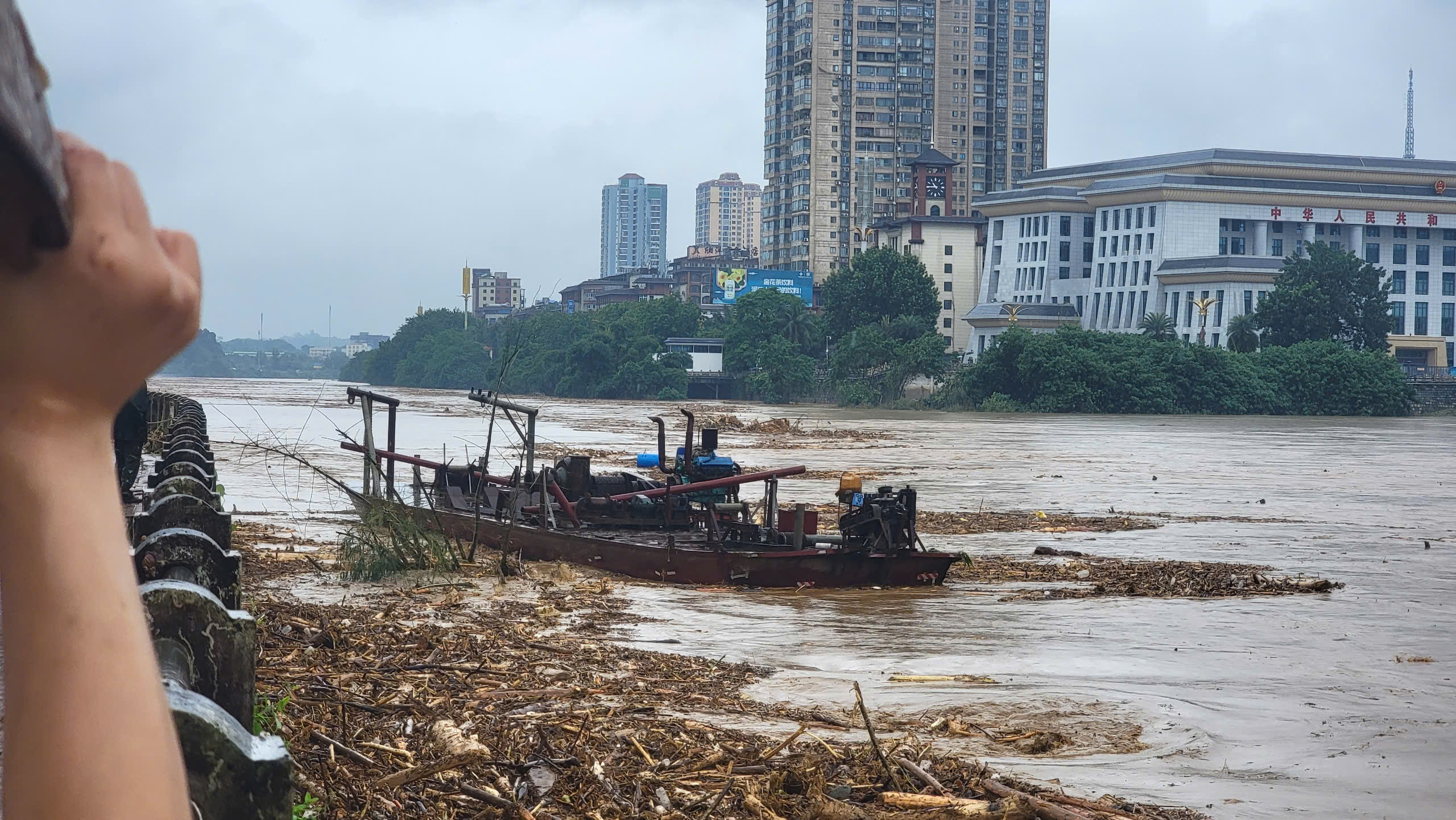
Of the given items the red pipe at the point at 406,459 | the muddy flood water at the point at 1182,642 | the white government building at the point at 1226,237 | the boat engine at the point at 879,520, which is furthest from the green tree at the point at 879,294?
the boat engine at the point at 879,520

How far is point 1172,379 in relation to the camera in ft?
278

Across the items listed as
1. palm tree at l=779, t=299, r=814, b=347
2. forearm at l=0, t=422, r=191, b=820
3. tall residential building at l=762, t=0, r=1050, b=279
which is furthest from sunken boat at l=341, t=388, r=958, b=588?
tall residential building at l=762, t=0, r=1050, b=279

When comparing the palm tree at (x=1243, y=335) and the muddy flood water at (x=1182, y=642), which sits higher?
the palm tree at (x=1243, y=335)

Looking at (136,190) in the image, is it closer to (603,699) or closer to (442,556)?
(603,699)

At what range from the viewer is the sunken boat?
50.2 ft

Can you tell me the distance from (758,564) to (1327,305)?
88155 millimetres

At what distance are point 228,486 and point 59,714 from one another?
29083 mm

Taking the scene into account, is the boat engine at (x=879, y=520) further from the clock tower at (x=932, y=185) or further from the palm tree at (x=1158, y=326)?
the clock tower at (x=932, y=185)

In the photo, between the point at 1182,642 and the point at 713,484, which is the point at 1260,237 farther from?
the point at 1182,642

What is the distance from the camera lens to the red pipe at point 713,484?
15.5 metres

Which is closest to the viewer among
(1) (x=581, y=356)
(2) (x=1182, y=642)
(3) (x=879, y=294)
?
(2) (x=1182, y=642)

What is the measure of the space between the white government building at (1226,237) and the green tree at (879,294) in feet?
26.9

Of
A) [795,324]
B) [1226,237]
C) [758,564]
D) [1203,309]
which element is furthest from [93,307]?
[1226,237]

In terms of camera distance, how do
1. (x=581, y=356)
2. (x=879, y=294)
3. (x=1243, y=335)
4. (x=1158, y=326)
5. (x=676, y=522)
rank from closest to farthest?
1. (x=676, y=522)
2. (x=1243, y=335)
3. (x=1158, y=326)
4. (x=581, y=356)
5. (x=879, y=294)
